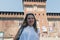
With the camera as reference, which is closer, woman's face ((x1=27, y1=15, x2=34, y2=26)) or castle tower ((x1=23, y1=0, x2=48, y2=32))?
woman's face ((x1=27, y1=15, x2=34, y2=26))

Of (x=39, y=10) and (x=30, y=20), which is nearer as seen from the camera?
(x=30, y=20)

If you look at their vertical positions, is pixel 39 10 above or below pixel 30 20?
below

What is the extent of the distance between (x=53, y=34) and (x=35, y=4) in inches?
171

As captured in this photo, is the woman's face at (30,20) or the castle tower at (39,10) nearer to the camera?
the woman's face at (30,20)

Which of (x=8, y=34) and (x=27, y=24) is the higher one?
(x=27, y=24)

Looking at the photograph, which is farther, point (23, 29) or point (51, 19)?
point (51, 19)

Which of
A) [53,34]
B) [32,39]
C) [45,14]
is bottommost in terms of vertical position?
[53,34]

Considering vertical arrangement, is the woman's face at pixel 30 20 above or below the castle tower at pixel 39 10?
above

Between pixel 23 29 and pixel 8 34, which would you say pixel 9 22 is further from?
pixel 23 29

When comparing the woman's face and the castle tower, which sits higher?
the woman's face

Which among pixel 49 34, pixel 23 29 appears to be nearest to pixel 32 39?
pixel 23 29

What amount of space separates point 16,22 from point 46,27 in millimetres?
3760

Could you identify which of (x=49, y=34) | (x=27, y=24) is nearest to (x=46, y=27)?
(x=49, y=34)

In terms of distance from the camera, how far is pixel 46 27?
89.8ft
